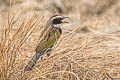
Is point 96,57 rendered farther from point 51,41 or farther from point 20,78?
point 20,78

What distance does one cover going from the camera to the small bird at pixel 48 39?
4.41 metres

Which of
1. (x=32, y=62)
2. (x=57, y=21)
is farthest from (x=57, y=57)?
(x=57, y=21)

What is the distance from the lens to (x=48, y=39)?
461 centimetres

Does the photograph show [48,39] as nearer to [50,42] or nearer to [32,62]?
[50,42]

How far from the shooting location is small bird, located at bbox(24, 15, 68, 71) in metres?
4.41

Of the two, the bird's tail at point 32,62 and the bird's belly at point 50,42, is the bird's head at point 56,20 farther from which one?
the bird's tail at point 32,62

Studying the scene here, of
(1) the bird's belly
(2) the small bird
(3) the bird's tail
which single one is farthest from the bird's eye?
(3) the bird's tail

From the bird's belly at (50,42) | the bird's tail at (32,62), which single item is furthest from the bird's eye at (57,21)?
the bird's tail at (32,62)

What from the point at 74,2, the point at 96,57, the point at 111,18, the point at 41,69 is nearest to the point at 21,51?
the point at 41,69

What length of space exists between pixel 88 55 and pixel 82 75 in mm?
296

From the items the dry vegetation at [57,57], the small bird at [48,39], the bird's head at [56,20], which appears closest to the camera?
the dry vegetation at [57,57]

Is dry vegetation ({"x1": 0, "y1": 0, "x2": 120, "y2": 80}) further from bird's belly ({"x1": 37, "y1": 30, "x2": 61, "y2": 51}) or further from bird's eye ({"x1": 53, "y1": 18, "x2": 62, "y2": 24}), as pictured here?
bird's eye ({"x1": 53, "y1": 18, "x2": 62, "y2": 24})

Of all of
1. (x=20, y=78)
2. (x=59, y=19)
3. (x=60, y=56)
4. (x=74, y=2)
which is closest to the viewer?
(x=20, y=78)

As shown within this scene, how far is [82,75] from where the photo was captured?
179 inches
